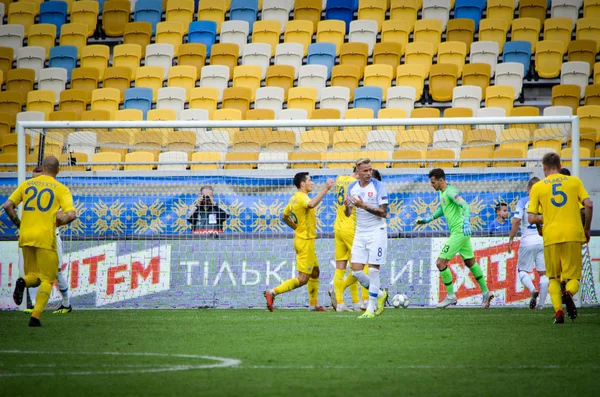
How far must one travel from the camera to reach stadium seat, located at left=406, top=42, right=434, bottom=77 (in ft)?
70.8

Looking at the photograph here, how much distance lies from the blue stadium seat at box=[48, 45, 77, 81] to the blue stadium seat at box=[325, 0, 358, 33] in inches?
271

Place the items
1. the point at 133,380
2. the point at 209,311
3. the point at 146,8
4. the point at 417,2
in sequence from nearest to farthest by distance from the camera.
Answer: the point at 133,380
the point at 209,311
the point at 417,2
the point at 146,8

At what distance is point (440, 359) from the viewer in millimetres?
7016

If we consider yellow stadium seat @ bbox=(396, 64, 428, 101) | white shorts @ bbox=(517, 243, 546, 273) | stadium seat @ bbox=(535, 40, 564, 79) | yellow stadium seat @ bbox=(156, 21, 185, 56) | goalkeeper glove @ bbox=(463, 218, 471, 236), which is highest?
yellow stadium seat @ bbox=(156, 21, 185, 56)

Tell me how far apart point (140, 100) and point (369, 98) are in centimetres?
548

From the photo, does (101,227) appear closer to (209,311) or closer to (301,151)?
(209,311)

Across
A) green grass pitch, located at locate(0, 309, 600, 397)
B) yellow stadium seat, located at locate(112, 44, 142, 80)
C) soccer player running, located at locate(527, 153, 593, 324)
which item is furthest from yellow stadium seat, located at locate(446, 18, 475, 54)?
soccer player running, located at locate(527, 153, 593, 324)

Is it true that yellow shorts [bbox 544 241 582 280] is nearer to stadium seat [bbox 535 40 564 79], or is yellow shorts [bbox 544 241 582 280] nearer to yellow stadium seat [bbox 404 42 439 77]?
stadium seat [bbox 535 40 564 79]

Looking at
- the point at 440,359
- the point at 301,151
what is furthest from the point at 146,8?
the point at 440,359

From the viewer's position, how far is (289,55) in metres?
22.4

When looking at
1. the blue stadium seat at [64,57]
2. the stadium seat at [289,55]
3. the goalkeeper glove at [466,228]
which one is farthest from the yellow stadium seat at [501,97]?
the blue stadium seat at [64,57]

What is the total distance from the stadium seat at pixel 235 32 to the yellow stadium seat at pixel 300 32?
1.08 metres

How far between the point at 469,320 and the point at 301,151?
6.14m

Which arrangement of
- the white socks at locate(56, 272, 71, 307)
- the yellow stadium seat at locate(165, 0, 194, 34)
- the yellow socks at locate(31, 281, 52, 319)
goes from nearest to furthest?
1. the yellow socks at locate(31, 281, 52, 319)
2. the white socks at locate(56, 272, 71, 307)
3. the yellow stadium seat at locate(165, 0, 194, 34)
